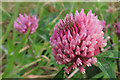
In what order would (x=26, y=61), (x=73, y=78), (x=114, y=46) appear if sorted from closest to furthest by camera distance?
(x=73, y=78) < (x=114, y=46) < (x=26, y=61)

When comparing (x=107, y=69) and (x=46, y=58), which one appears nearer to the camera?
(x=107, y=69)

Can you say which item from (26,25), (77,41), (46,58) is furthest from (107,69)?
(26,25)

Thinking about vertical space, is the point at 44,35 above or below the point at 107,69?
above

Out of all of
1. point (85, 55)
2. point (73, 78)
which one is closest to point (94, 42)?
point (85, 55)

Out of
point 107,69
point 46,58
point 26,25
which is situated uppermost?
point 26,25

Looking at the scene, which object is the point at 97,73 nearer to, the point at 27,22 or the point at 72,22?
the point at 72,22

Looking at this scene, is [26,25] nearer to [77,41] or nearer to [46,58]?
[46,58]

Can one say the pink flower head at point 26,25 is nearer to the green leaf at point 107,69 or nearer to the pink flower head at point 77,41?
the pink flower head at point 77,41

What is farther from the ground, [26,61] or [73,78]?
[26,61]

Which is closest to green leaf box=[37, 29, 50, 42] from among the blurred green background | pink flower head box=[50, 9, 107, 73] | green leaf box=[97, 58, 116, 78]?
the blurred green background
